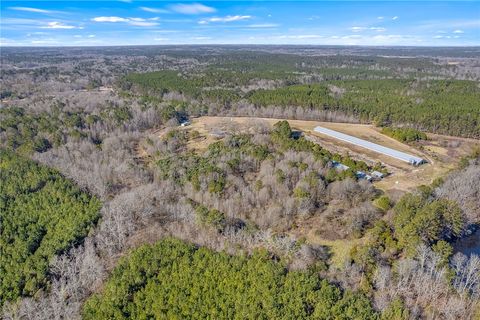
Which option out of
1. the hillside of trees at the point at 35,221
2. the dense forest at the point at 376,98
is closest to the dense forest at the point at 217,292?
the hillside of trees at the point at 35,221

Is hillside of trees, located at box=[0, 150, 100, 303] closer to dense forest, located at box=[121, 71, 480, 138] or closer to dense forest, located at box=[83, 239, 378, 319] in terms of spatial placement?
dense forest, located at box=[83, 239, 378, 319]

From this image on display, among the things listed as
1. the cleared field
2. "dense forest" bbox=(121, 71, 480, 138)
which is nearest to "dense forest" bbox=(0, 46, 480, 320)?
the cleared field

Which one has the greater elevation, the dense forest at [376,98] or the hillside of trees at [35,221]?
the dense forest at [376,98]

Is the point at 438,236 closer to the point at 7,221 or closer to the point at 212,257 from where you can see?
the point at 212,257

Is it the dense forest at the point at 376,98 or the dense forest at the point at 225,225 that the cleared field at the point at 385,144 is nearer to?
the dense forest at the point at 225,225

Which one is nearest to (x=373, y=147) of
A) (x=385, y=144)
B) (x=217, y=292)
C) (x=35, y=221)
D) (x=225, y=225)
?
(x=385, y=144)

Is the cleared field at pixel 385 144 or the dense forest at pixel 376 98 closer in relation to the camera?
the cleared field at pixel 385 144

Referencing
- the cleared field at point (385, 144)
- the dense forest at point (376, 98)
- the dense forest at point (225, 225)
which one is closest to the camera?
the dense forest at point (225, 225)
